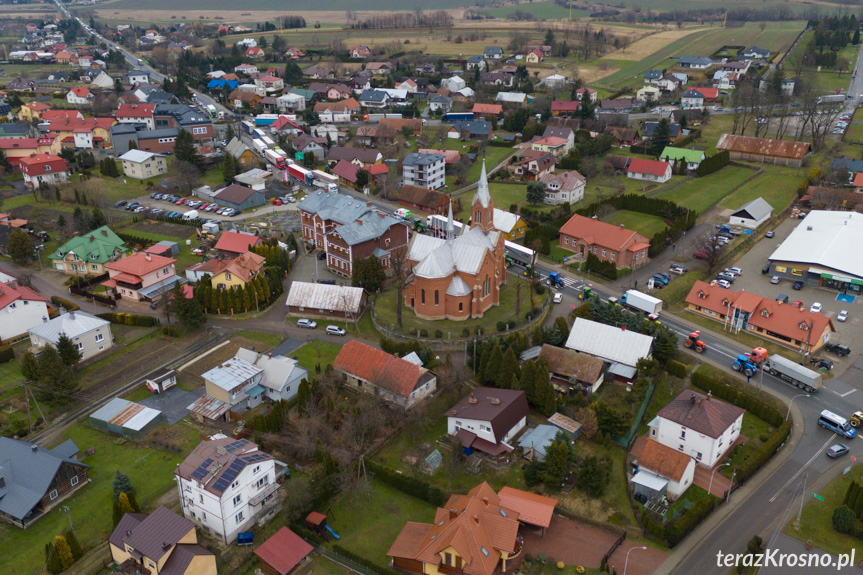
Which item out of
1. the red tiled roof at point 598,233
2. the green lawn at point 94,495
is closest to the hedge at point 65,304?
the green lawn at point 94,495

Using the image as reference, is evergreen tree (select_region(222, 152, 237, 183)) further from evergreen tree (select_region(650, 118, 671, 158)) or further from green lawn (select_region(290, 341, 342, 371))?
evergreen tree (select_region(650, 118, 671, 158))

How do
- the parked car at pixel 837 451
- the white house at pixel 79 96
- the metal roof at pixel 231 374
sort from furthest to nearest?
the white house at pixel 79 96
the metal roof at pixel 231 374
the parked car at pixel 837 451

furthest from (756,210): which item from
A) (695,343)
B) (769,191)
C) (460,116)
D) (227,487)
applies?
(227,487)

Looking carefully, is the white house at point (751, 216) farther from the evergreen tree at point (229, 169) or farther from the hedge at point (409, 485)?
the evergreen tree at point (229, 169)

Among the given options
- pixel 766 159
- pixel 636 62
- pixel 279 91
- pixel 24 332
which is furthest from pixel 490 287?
pixel 636 62

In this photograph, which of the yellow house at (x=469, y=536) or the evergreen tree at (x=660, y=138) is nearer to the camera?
the yellow house at (x=469, y=536)
